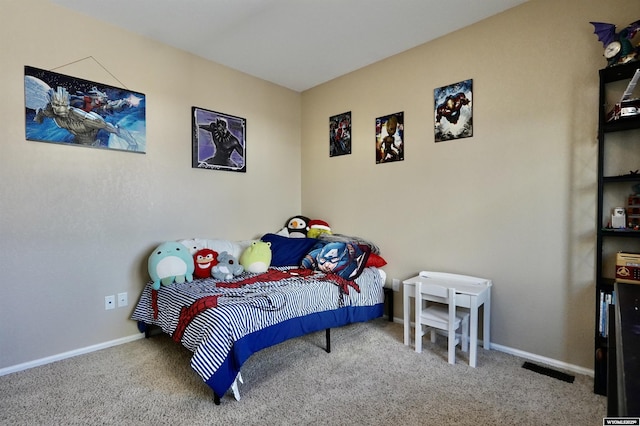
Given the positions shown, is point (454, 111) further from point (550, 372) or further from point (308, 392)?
point (308, 392)

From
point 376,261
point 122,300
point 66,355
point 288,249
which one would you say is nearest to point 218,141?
point 288,249

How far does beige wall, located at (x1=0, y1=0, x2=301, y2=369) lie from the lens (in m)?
2.17

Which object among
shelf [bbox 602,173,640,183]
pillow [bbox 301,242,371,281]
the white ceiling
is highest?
the white ceiling

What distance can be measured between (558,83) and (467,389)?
2105 millimetres

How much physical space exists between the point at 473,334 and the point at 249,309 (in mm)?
1554

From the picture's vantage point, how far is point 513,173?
2363 mm

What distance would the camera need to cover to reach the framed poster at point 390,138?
3.03 meters

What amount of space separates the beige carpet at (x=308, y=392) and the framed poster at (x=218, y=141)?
5.71 ft

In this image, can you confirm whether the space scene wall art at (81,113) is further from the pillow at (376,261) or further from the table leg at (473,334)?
the table leg at (473,334)

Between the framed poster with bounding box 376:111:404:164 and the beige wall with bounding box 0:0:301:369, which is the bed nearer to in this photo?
the beige wall with bounding box 0:0:301:369

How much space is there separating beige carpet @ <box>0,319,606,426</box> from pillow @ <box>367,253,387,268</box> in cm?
79

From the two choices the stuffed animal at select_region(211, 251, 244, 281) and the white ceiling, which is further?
the stuffed animal at select_region(211, 251, 244, 281)

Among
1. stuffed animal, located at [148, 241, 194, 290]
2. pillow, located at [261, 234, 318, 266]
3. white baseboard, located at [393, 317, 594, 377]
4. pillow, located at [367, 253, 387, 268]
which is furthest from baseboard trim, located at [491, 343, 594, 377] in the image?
stuffed animal, located at [148, 241, 194, 290]

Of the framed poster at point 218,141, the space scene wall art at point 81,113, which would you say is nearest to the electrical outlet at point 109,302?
the space scene wall art at point 81,113
